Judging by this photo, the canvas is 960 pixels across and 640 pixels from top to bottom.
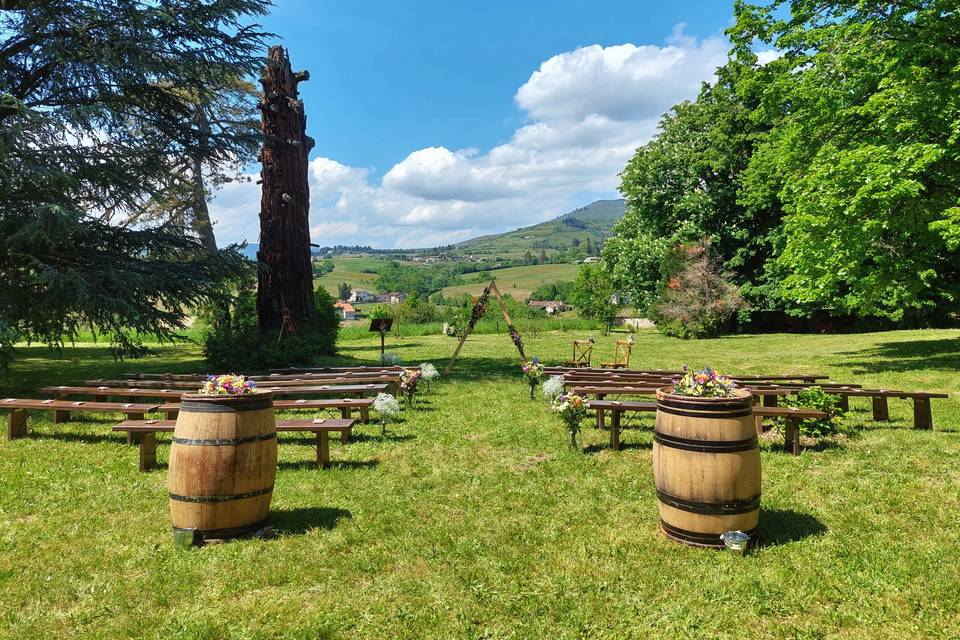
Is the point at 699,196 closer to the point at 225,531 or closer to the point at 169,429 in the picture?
the point at 169,429

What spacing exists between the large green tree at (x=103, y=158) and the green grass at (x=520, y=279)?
299 ft

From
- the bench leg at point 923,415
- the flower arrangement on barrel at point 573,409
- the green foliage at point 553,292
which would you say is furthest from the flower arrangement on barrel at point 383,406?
the green foliage at point 553,292

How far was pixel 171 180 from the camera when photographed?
A: 44.8 ft

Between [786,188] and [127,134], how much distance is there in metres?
18.2

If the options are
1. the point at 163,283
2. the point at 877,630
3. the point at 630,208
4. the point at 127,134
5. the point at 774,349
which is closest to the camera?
the point at 877,630

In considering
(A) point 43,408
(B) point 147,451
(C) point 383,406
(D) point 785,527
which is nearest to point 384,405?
(C) point 383,406

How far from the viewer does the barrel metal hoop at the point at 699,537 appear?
4.05 meters

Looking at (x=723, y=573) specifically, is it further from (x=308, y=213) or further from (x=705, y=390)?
(x=308, y=213)

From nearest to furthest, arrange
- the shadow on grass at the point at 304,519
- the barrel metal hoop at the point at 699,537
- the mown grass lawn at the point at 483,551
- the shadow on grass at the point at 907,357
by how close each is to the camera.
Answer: the mown grass lawn at the point at 483,551 → the barrel metal hoop at the point at 699,537 → the shadow on grass at the point at 304,519 → the shadow on grass at the point at 907,357

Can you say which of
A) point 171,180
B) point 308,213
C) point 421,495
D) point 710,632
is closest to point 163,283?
point 171,180

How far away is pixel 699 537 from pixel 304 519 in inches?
129

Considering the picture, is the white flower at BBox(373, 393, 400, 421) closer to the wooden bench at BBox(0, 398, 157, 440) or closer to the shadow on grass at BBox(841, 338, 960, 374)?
the wooden bench at BBox(0, 398, 157, 440)

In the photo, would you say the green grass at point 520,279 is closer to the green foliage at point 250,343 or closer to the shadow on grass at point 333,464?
the green foliage at point 250,343

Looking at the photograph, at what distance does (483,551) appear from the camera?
412 centimetres
